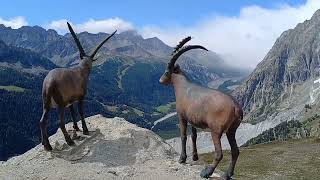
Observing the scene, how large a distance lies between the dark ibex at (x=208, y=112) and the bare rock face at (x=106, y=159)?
1.57 meters

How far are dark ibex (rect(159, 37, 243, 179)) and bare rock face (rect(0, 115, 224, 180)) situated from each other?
1.57 metres

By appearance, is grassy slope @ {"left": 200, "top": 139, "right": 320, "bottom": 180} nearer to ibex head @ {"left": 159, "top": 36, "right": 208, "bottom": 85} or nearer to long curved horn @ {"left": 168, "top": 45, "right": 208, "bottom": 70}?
ibex head @ {"left": 159, "top": 36, "right": 208, "bottom": 85}

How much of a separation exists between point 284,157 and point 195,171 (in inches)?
2124

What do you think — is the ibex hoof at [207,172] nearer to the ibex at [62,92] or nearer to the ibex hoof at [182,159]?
the ibex hoof at [182,159]

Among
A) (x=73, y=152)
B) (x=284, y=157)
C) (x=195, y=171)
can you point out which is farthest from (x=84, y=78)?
(x=284, y=157)

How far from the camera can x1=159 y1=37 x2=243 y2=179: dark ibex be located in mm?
20141

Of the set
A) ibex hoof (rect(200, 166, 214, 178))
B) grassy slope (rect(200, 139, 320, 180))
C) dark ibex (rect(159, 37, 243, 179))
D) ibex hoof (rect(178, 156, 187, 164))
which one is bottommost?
grassy slope (rect(200, 139, 320, 180))

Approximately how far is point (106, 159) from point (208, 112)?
7.18 metres

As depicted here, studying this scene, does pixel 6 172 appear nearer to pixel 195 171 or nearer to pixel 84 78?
pixel 84 78

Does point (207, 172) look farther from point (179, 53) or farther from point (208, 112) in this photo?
point (179, 53)

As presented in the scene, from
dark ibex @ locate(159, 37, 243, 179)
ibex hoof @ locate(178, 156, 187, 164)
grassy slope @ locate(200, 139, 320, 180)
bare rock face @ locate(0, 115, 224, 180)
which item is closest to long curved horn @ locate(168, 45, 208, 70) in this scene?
dark ibex @ locate(159, 37, 243, 179)

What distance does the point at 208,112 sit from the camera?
2064 centimetres

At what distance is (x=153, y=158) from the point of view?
2586 centimetres

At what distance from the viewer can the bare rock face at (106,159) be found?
22734mm
